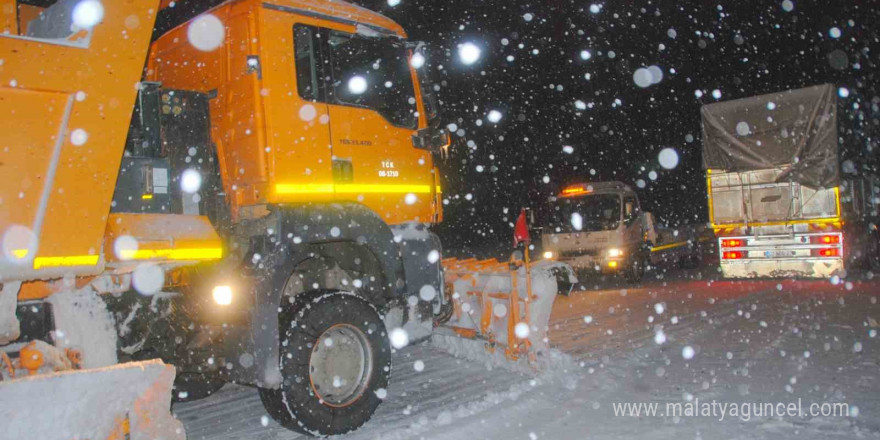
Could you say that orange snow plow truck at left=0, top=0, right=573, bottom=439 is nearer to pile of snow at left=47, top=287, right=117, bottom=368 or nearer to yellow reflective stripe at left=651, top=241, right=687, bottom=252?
pile of snow at left=47, top=287, right=117, bottom=368

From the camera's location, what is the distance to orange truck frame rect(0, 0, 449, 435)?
3020 mm

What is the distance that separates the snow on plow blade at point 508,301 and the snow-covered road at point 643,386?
1.21 feet

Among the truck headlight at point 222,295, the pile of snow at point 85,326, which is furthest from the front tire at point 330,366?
the pile of snow at point 85,326

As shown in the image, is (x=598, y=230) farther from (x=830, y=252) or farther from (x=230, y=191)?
(x=230, y=191)

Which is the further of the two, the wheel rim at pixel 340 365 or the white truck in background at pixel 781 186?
the white truck in background at pixel 781 186

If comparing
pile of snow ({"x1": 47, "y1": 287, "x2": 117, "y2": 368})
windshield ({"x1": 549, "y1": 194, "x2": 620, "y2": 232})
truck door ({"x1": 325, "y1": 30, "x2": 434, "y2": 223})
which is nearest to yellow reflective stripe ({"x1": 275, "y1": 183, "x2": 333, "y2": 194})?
truck door ({"x1": 325, "y1": 30, "x2": 434, "y2": 223})

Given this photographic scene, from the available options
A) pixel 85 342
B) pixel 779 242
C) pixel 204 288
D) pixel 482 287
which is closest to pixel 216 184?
pixel 204 288

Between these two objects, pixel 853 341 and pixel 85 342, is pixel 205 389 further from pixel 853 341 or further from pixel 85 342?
pixel 853 341

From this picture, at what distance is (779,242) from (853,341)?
7.13 m

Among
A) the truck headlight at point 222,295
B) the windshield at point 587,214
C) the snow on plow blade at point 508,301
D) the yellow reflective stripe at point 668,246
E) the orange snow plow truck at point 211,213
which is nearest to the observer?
the orange snow plow truck at point 211,213

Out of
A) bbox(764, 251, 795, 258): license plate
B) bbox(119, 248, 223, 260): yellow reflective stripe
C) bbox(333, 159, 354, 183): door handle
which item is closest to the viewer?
bbox(119, 248, 223, 260): yellow reflective stripe

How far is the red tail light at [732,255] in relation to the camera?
556 inches

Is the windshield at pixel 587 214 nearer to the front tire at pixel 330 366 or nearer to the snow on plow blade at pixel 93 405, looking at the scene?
the front tire at pixel 330 366

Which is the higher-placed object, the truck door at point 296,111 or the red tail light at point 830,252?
the truck door at point 296,111
